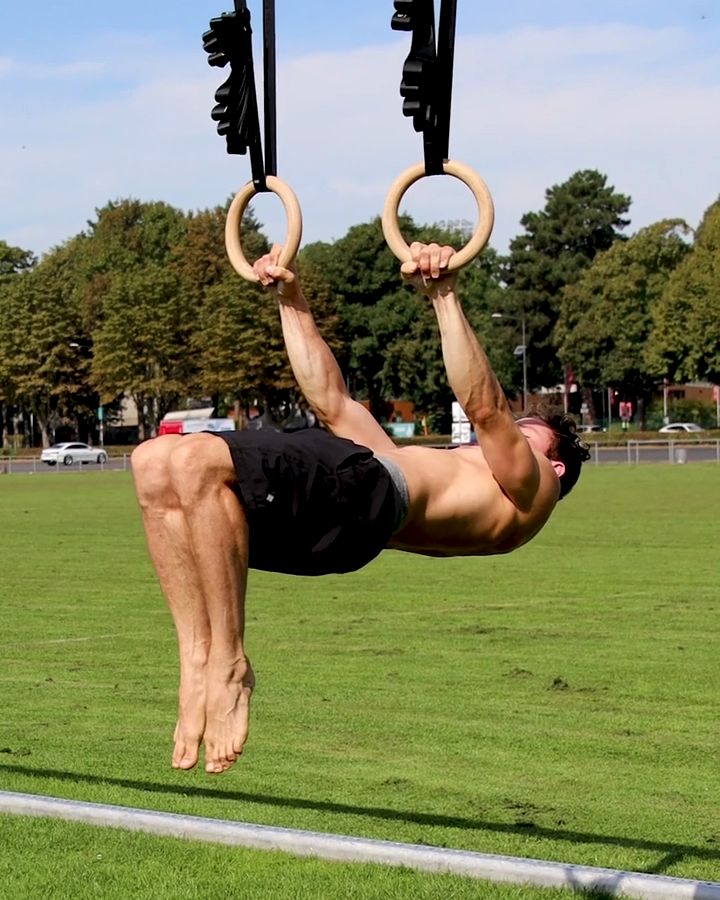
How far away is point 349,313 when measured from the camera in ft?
318

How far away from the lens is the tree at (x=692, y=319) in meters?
84.2

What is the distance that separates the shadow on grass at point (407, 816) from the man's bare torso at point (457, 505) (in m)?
2.09

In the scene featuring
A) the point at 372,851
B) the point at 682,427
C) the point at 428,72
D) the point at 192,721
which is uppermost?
the point at 428,72

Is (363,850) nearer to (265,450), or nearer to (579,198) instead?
(265,450)

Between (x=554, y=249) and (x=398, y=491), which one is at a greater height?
(x=554, y=249)

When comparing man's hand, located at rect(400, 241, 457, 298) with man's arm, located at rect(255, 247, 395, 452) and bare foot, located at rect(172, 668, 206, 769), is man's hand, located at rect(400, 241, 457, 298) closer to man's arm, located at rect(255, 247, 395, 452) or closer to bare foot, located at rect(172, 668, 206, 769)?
man's arm, located at rect(255, 247, 395, 452)

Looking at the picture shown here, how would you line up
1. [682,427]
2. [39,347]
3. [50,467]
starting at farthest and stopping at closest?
[682,427] → [39,347] → [50,467]

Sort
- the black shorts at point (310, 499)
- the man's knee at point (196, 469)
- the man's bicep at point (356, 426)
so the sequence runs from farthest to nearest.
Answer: the man's bicep at point (356, 426)
the black shorts at point (310, 499)
the man's knee at point (196, 469)

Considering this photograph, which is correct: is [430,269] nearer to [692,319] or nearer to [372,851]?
[372,851]

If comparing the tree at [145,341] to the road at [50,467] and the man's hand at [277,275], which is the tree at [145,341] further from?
the man's hand at [277,275]

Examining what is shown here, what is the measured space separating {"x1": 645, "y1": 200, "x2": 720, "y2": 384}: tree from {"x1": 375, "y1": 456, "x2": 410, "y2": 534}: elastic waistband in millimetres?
79852

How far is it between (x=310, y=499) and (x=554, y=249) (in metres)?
107

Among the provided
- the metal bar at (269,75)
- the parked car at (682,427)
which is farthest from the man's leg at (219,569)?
the parked car at (682,427)

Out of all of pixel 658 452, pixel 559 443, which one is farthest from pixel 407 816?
pixel 658 452
